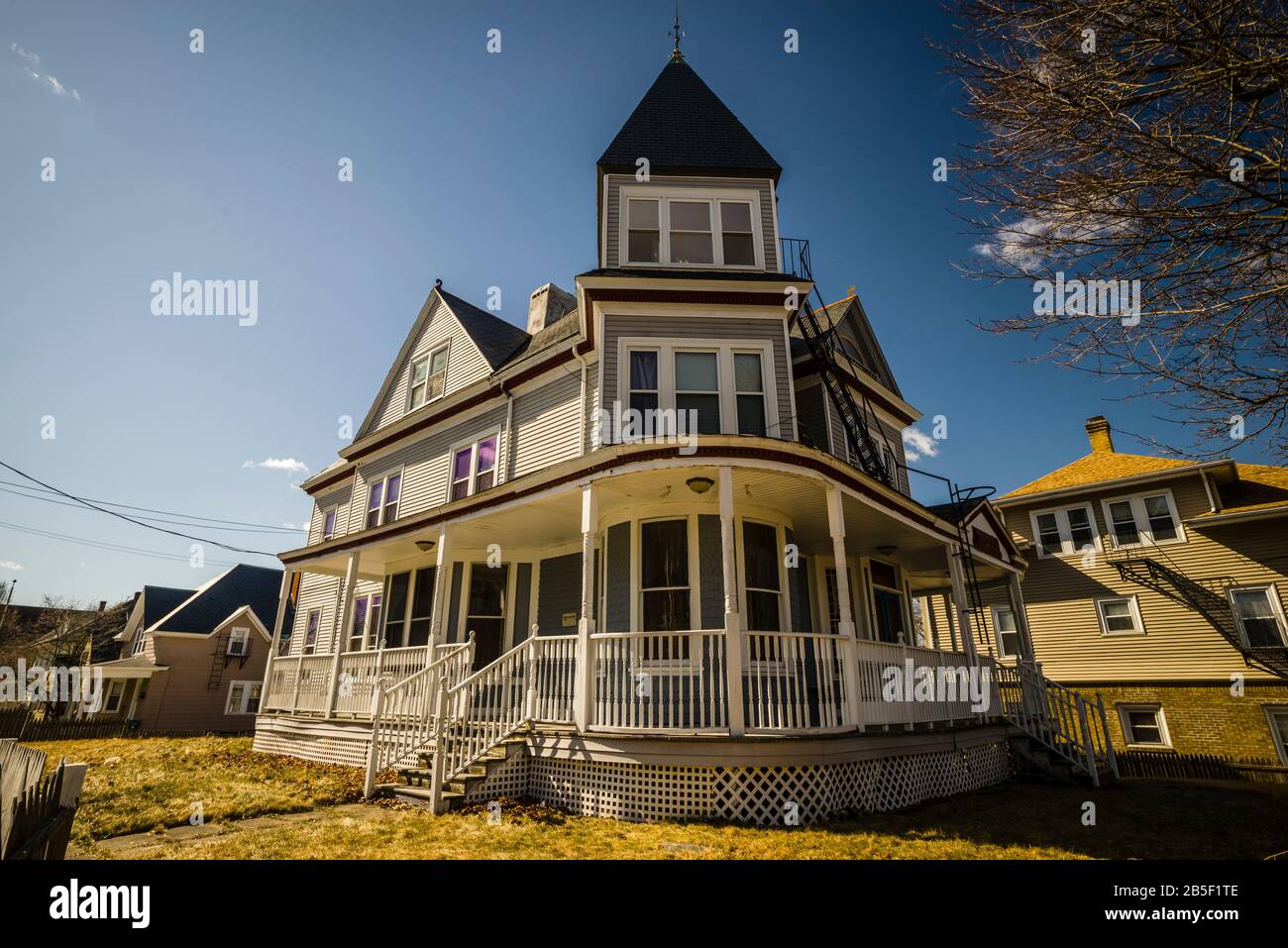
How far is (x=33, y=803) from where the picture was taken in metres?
3.75

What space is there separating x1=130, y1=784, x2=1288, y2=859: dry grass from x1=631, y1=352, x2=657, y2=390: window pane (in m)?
6.94

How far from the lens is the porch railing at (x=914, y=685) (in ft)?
30.4

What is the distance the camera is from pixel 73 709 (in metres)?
30.0

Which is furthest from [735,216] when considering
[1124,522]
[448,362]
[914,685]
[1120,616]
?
[1120,616]

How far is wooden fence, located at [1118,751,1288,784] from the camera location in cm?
1723

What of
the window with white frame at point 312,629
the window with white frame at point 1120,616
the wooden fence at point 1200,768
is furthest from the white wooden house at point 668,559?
the window with white frame at point 1120,616

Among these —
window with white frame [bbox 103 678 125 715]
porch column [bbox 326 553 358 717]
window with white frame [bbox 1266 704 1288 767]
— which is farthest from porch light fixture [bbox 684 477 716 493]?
window with white frame [bbox 103 678 125 715]

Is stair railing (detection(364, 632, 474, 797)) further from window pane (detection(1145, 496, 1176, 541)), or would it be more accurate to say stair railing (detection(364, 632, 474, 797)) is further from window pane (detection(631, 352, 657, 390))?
window pane (detection(1145, 496, 1176, 541))

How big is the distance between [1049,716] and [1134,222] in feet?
38.1

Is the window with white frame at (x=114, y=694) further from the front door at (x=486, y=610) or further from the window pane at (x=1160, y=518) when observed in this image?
the window pane at (x=1160, y=518)

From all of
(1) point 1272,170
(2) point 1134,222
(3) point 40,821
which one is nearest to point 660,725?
(3) point 40,821

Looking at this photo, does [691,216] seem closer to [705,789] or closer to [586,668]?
[586,668]

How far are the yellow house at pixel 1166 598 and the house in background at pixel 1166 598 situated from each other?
35 millimetres
